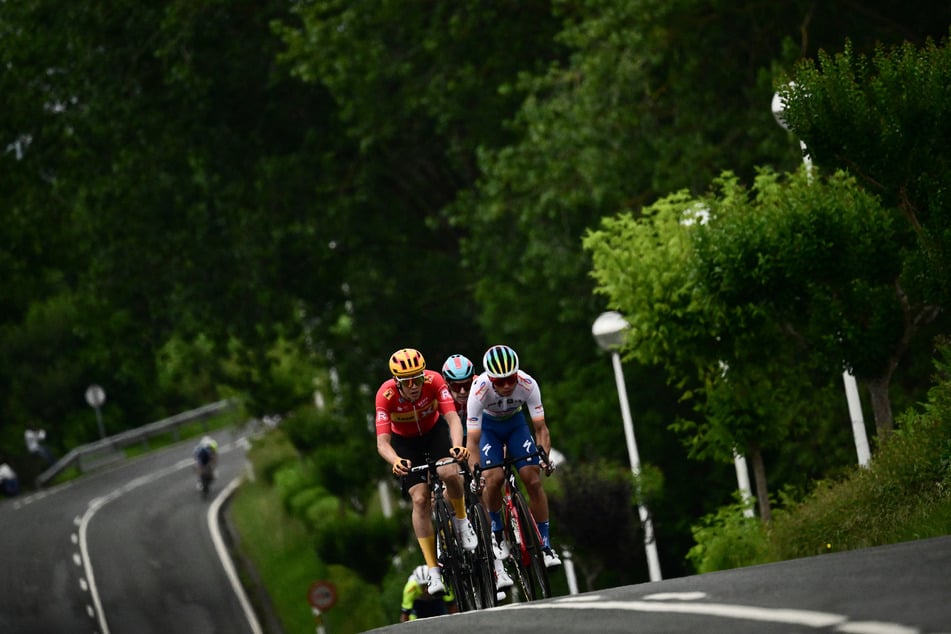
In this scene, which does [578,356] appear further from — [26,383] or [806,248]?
[26,383]

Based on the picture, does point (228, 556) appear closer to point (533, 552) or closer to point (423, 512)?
point (423, 512)

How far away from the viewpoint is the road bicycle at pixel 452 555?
1302 cm

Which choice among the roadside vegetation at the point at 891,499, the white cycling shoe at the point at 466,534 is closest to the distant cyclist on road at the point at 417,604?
the roadside vegetation at the point at 891,499

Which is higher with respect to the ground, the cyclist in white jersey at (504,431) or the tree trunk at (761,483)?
the cyclist in white jersey at (504,431)

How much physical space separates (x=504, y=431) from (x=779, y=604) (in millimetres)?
5494

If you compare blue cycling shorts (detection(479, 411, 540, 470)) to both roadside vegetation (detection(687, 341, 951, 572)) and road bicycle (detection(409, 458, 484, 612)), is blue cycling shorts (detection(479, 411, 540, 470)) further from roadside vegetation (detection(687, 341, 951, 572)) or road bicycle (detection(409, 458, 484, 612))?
roadside vegetation (detection(687, 341, 951, 572))

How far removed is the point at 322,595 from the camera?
2864cm

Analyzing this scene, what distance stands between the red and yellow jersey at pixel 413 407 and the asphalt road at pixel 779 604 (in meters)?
2.66

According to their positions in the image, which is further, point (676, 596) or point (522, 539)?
point (522, 539)

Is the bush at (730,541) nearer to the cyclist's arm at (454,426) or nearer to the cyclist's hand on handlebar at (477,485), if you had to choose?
the cyclist's hand on handlebar at (477,485)

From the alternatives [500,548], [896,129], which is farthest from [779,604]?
[896,129]

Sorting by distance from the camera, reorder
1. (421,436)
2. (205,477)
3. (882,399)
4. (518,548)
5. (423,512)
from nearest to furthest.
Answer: (518,548)
(423,512)
(421,436)
(882,399)
(205,477)

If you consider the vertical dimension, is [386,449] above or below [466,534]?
above

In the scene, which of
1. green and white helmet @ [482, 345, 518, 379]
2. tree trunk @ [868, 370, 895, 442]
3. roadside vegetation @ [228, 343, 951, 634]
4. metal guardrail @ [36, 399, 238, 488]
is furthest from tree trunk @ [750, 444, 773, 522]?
metal guardrail @ [36, 399, 238, 488]
